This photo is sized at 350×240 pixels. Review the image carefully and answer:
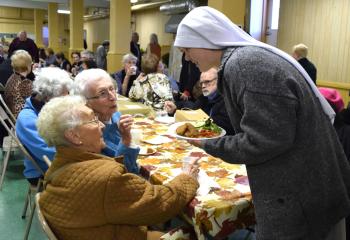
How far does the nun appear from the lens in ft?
3.61

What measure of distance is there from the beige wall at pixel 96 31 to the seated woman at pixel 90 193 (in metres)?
15.6

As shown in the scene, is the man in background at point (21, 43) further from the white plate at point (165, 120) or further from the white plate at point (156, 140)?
the white plate at point (156, 140)

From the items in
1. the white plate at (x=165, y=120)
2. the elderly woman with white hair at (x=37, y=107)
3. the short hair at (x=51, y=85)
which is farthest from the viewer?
the white plate at (x=165, y=120)

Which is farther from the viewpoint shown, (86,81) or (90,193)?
(86,81)

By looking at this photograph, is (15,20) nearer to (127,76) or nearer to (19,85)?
(127,76)

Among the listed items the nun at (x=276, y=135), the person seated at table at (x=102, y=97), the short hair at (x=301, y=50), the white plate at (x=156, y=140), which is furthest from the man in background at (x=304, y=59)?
the nun at (x=276, y=135)

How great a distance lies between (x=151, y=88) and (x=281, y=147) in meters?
2.76

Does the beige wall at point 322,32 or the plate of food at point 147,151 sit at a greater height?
the beige wall at point 322,32

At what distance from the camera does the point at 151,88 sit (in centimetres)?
379

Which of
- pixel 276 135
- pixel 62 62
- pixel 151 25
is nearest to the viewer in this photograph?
pixel 276 135

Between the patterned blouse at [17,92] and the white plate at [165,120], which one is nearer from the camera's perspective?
the white plate at [165,120]

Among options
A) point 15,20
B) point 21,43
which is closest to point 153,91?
point 21,43

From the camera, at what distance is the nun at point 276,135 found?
3.61ft

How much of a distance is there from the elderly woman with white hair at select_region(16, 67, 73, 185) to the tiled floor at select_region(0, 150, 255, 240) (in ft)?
1.36
